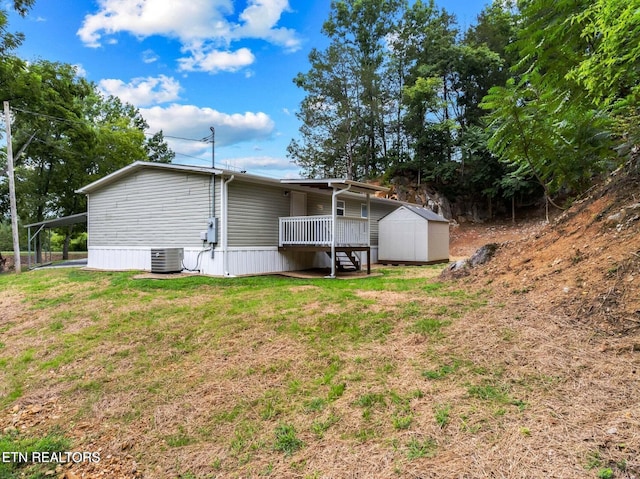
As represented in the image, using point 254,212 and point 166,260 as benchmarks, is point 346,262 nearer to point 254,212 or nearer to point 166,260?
point 254,212

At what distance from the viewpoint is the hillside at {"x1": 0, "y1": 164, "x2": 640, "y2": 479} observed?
255 centimetres

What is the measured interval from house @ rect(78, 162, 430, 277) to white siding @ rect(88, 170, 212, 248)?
3cm

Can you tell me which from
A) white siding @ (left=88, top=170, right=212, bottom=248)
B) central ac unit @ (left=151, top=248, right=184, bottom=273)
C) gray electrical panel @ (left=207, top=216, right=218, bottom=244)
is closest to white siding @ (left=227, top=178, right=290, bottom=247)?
gray electrical panel @ (left=207, top=216, right=218, bottom=244)

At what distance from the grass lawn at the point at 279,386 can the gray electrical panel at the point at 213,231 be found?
4.25 meters

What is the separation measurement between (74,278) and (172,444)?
31.3ft

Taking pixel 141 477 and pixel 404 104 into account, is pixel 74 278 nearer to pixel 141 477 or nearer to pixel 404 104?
pixel 141 477

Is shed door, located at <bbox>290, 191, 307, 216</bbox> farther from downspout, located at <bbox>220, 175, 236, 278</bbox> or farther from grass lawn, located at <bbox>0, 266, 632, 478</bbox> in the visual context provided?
grass lawn, located at <bbox>0, 266, 632, 478</bbox>

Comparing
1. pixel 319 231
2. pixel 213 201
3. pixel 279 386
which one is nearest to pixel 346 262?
pixel 319 231

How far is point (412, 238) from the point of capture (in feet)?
49.9

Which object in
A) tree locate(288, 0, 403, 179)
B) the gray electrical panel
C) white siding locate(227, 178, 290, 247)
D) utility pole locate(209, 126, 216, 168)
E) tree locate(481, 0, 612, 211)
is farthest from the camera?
tree locate(288, 0, 403, 179)

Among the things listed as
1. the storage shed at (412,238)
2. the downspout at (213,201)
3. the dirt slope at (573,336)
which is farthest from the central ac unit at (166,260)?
the storage shed at (412,238)

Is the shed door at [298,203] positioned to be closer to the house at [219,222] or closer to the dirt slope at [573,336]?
the house at [219,222]

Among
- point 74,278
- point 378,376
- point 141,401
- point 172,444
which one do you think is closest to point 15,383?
point 141,401

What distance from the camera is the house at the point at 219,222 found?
11.0 metres
